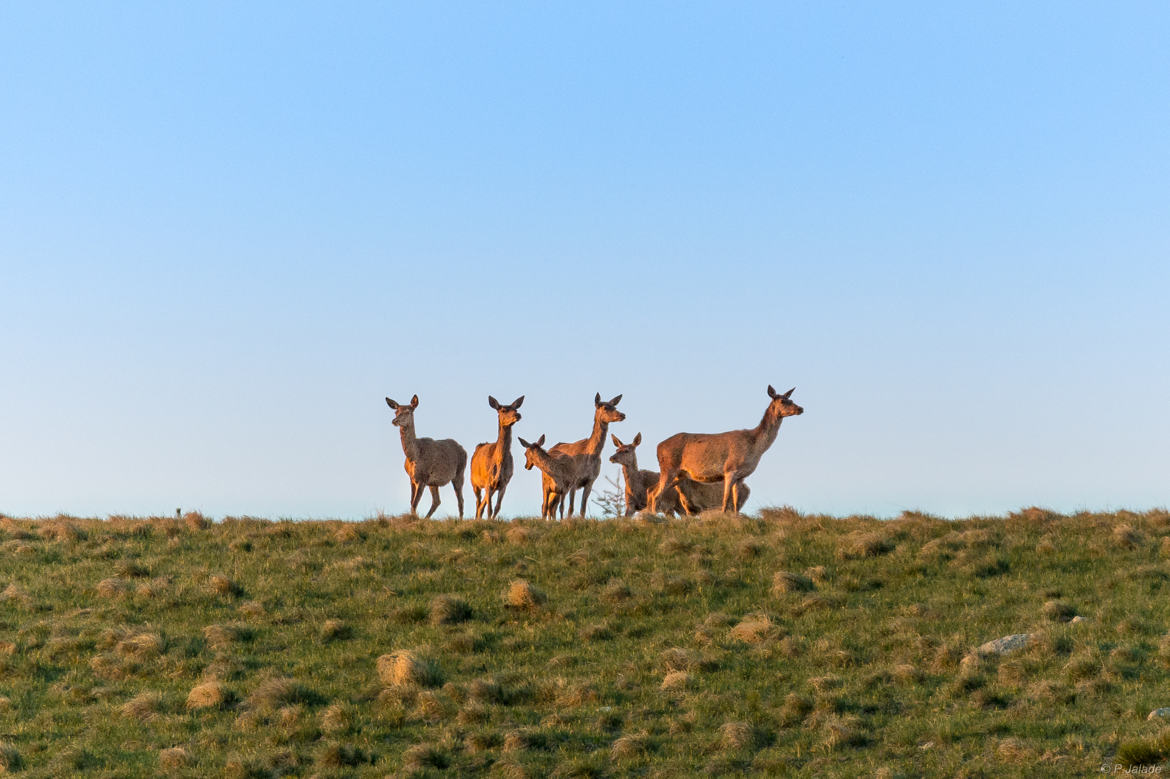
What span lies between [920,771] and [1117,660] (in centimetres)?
459

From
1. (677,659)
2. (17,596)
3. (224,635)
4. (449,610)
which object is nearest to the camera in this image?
(677,659)

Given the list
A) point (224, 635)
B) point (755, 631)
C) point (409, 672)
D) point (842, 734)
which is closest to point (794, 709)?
point (842, 734)

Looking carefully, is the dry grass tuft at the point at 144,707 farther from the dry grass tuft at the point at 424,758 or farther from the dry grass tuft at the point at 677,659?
the dry grass tuft at the point at 677,659

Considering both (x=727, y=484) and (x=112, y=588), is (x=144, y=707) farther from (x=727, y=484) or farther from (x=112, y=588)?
(x=727, y=484)

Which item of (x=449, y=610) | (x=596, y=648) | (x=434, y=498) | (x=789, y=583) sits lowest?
(x=596, y=648)

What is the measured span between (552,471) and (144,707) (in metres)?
14.2

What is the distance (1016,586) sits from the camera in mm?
21312

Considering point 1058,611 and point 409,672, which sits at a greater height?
point 1058,611

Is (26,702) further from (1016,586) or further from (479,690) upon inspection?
(1016,586)

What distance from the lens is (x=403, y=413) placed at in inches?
1232

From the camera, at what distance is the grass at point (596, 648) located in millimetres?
14844

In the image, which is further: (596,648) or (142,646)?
(142,646)

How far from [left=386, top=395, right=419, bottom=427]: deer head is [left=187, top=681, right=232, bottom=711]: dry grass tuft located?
1419cm

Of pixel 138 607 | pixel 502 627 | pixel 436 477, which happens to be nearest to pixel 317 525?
pixel 436 477
